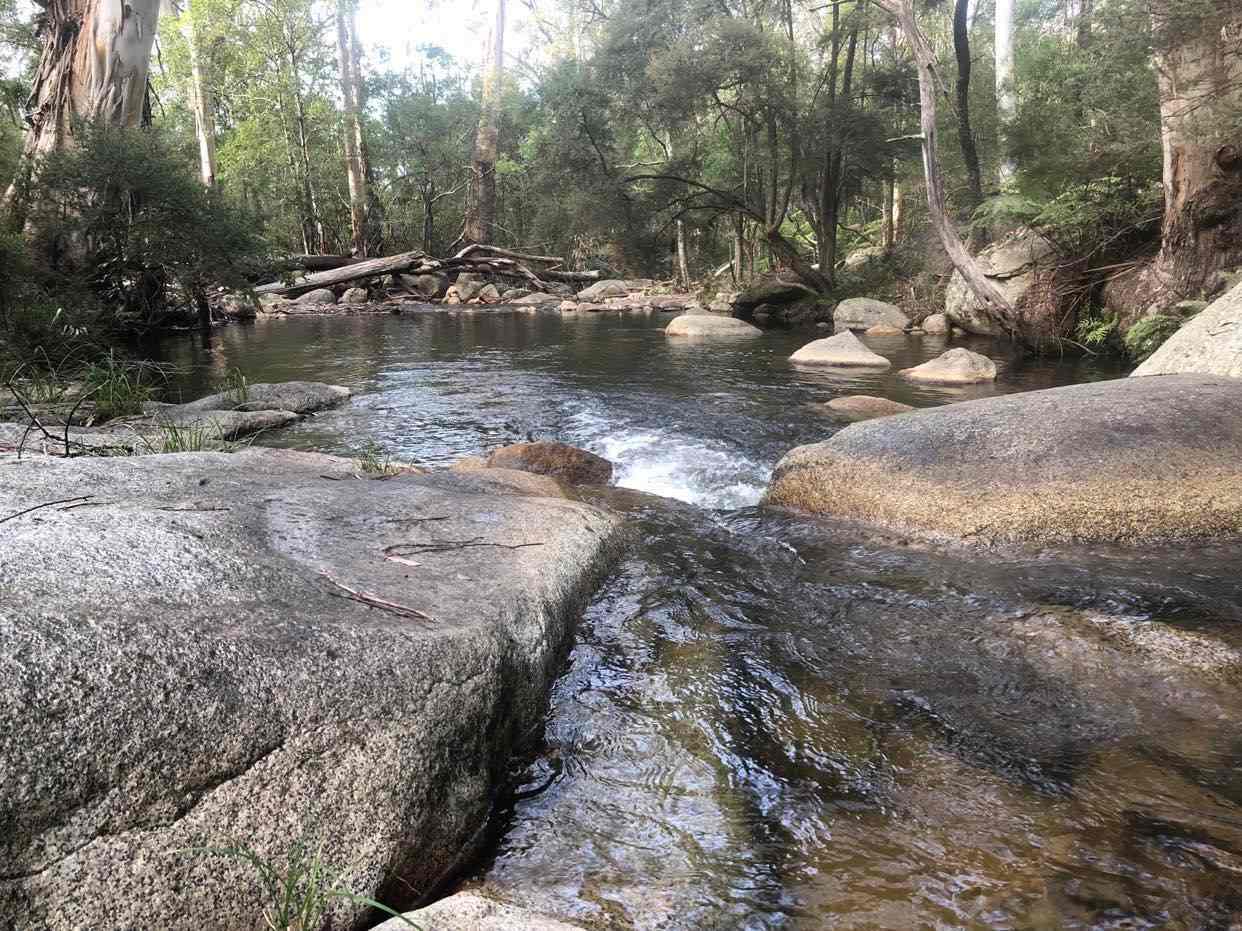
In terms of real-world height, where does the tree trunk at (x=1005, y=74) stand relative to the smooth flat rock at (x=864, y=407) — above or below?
above

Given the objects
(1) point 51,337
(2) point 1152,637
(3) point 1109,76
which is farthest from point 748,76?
(2) point 1152,637

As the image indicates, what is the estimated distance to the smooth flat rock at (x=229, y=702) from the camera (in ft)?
5.09

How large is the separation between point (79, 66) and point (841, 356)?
11321 millimetres

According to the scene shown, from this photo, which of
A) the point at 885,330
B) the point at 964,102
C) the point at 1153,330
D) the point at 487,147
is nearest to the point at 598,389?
the point at 1153,330

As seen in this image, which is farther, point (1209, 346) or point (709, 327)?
point (709, 327)

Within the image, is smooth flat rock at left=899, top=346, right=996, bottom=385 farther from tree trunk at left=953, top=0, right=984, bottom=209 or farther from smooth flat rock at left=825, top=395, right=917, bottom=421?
tree trunk at left=953, top=0, right=984, bottom=209

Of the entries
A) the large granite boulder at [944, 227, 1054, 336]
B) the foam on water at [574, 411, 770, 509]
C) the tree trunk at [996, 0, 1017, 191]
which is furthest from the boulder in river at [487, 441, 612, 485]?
the tree trunk at [996, 0, 1017, 191]

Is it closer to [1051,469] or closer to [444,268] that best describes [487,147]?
[444,268]

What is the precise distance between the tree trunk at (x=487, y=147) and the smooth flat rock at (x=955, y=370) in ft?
77.3

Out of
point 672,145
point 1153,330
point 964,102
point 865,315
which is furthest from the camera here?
point 672,145

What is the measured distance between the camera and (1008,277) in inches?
538

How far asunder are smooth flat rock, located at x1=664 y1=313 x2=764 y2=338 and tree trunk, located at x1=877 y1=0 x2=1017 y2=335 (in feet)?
14.4

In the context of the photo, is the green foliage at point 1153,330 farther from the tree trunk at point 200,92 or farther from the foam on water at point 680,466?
the tree trunk at point 200,92

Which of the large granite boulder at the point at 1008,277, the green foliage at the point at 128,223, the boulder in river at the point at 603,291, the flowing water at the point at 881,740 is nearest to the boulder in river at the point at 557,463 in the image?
the flowing water at the point at 881,740
